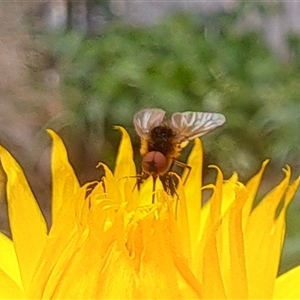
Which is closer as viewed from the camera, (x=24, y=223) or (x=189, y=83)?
(x=24, y=223)

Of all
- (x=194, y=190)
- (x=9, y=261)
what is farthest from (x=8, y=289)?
(x=194, y=190)

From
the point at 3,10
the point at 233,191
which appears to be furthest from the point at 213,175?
the point at 3,10

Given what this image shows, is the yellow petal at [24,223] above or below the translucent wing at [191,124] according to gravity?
below

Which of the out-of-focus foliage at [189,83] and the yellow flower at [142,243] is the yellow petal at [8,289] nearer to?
the yellow flower at [142,243]

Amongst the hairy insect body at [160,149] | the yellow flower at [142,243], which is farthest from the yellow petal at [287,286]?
the hairy insect body at [160,149]

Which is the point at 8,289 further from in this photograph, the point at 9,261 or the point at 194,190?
the point at 194,190
